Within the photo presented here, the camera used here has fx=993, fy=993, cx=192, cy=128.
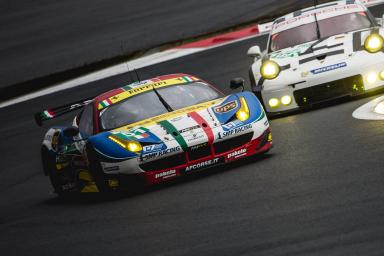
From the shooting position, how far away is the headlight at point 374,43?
11.6 metres

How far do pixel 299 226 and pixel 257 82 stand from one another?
587 centimetres

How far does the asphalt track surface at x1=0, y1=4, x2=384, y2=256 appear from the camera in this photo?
615 cm

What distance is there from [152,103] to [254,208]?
314cm

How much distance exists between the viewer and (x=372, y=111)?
1054 centimetres

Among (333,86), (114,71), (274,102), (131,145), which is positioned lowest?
(114,71)

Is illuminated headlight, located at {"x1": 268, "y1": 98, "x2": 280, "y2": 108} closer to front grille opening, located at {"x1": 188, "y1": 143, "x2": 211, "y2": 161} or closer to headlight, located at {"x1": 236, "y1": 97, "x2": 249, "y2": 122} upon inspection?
headlight, located at {"x1": 236, "y1": 97, "x2": 249, "y2": 122}

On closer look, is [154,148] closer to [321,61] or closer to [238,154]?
[238,154]

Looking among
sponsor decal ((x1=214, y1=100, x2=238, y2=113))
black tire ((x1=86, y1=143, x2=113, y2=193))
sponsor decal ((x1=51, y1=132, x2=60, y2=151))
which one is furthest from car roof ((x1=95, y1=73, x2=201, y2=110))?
sponsor decal ((x1=214, y1=100, x2=238, y2=113))

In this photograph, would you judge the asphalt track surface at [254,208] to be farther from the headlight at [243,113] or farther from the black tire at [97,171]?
the headlight at [243,113]

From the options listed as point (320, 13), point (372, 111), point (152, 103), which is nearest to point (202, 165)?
point (152, 103)

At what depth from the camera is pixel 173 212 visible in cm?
787

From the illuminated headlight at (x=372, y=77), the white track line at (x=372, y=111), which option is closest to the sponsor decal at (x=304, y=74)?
the illuminated headlight at (x=372, y=77)

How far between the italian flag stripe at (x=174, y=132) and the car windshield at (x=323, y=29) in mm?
3706

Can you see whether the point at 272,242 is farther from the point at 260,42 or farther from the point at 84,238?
the point at 260,42
